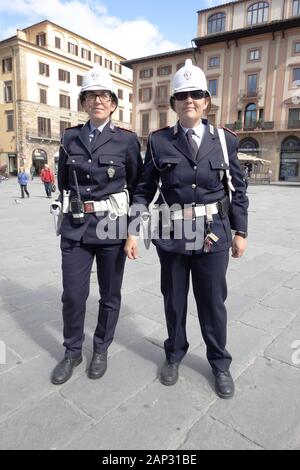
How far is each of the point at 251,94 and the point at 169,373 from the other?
118ft

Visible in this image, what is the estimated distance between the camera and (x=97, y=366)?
8.03ft

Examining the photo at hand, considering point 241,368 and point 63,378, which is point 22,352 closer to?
point 63,378

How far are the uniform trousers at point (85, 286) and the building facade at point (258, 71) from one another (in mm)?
31196

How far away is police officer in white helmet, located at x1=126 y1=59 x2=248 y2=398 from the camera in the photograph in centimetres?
213

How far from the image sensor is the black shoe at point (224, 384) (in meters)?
2.22

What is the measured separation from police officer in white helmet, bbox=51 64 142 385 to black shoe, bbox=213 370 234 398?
2.59 feet

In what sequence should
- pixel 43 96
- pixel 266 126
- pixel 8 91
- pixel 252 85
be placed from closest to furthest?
pixel 266 126
pixel 252 85
pixel 8 91
pixel 43 96

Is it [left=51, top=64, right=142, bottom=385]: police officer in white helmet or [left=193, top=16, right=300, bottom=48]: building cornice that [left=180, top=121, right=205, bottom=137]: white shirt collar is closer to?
[left=51, top=64, right=142, bottom=385]: police officer in white helmet

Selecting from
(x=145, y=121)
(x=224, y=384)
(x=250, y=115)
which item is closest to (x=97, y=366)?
(x=224, y=384)

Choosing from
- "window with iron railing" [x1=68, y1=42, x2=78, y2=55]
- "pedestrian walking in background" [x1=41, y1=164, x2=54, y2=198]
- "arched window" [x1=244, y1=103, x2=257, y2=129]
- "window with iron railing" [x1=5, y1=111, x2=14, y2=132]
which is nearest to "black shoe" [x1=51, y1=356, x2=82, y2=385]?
"pedestrian walking in background" [x1=41, y1=164, x2=54, y2=198]

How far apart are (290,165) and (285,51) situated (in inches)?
406

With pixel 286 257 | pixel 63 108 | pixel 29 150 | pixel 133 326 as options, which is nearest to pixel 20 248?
pixel 133 326

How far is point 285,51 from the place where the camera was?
3192 cm

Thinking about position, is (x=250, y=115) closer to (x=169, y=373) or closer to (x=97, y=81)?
(x=97, y=81)
